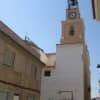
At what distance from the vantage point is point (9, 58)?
42.3 feet

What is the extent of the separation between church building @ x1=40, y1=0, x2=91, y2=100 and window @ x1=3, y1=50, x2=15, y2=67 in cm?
1430

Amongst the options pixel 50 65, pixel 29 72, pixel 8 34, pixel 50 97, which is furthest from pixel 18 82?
pixel 50 65

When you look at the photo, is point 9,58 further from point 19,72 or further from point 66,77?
point 66,77

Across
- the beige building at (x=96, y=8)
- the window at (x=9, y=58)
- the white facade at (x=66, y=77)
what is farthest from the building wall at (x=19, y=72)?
the white facade at (x=66, y=77)

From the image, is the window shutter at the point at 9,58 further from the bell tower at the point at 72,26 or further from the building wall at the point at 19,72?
the bell tower at the point at 72,26

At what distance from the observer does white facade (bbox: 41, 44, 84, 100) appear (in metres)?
25.9

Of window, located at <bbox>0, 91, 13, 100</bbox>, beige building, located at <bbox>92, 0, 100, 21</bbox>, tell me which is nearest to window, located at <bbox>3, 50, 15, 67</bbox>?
window, located at <bbox>0, 91, 13, 100</bbox>

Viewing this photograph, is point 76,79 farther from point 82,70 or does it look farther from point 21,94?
point 21,94

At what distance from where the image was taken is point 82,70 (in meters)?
26.7

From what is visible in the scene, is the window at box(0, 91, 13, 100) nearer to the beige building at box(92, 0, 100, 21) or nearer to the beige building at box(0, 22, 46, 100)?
the beige building at box(0, 22, 46, 100)

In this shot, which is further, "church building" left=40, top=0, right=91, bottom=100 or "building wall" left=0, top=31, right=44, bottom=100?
"church building" left=40, top=0, right=91, bottom=100

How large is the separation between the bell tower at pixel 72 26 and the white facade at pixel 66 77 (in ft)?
5.54

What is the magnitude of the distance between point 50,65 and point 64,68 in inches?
125

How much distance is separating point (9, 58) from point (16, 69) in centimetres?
119
